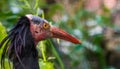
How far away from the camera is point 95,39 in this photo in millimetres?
5070

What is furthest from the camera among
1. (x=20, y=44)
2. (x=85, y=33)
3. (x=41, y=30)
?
(x=85, y=33)

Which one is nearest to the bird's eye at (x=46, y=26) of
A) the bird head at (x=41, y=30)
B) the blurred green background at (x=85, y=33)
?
the bird head at (x=41, y=30)

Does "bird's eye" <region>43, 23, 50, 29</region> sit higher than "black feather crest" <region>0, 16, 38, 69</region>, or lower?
higher

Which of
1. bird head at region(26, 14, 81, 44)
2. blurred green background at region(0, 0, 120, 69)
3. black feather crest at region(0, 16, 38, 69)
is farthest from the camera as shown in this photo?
blurred green background at region(0, 0, 120, 69)

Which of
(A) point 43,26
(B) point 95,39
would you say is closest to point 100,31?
(B) point 95,39

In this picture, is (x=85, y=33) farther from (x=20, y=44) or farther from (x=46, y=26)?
(x=20, y=44)

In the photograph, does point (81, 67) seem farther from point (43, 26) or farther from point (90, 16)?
point (43, 26)

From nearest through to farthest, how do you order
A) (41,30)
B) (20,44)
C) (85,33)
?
(20,44)
(41,30)
(85,33)

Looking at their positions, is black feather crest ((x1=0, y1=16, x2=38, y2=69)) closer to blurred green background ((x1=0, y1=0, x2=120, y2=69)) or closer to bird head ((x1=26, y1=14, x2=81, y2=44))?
bird head ((x1=26, y1=14, x2=81, y2=44))

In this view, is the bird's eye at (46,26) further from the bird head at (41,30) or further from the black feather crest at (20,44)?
the black feather crest at (20,44)

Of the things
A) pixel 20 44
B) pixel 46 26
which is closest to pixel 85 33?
pixel 46 26

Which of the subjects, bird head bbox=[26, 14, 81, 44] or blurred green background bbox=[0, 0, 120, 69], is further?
blurred green background bbox=[0, 0, 120, 69]

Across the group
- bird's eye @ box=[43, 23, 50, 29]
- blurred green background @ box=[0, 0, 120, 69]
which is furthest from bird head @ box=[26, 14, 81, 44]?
blurred green background @ box=[0, 0, 120, 69]

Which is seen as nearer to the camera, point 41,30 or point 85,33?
point 41,30
